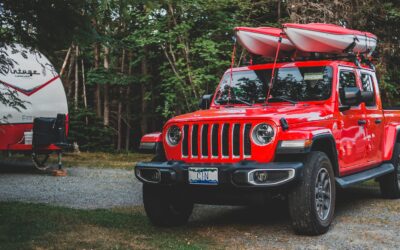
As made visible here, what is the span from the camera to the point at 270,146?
5957 mm

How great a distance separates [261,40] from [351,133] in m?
1.80

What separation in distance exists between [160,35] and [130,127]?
313 inches

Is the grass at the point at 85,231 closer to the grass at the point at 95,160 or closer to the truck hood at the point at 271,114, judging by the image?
the truck hood at the point at 271,114

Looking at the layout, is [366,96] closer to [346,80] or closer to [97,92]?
[346,80]

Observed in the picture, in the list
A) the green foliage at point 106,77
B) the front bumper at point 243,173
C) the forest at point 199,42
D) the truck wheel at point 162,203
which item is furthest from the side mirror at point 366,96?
the green foliage at point 106,77

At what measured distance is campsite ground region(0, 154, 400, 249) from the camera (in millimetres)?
5812

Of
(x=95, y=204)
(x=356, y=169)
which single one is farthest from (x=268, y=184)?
(x=95, y=204)

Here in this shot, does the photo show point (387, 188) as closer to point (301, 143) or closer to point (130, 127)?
point (301, 143)

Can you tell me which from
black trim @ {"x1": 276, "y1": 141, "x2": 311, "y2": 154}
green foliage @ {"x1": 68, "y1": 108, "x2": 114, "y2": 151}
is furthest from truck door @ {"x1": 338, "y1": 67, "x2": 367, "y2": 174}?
green foliage @ {"x1": 68, "y1": 108, "x2": 114, "y2": 151}

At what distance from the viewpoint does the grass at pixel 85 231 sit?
222 inches

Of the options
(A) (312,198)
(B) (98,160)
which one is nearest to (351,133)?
(A) (312,198)

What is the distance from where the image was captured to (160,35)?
55.3 ft

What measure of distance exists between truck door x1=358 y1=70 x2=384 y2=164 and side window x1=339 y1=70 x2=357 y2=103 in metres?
0.33

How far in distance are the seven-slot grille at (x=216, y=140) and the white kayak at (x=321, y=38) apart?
70.2 inches
